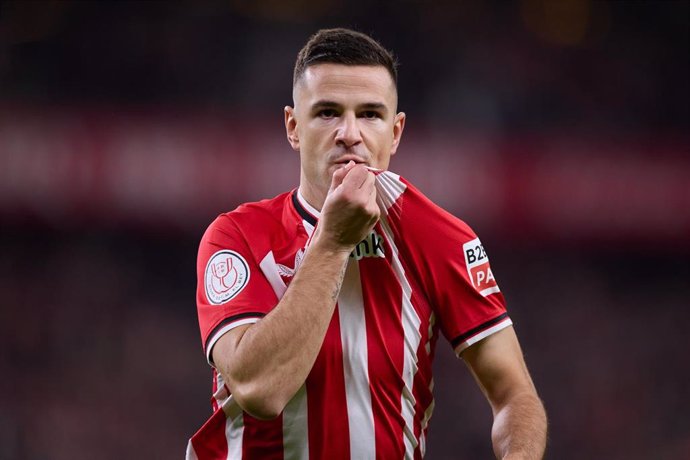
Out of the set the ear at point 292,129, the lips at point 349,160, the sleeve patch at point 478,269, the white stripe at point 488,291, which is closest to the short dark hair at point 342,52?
the ear at point 292,129

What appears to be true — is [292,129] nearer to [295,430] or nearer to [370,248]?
[370,248]

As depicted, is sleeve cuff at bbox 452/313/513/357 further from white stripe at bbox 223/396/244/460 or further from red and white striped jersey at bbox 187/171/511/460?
white stripe at bbox 223/396/244/460

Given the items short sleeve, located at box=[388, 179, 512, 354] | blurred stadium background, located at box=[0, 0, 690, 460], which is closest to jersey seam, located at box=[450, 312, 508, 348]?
short sleeve, located at box=[388, 179, 512, 354]

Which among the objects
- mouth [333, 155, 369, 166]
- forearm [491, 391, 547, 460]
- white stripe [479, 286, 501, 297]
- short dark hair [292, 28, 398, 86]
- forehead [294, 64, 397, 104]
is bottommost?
forearm [491, 391, 547, 460]

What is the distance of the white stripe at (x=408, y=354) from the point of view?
7.01 feet

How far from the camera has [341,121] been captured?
2264mm

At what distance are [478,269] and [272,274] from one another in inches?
19.5

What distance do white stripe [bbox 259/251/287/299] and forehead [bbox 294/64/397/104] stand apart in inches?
16.7

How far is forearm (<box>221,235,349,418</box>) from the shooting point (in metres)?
1.92

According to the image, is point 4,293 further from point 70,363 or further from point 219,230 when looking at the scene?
point 219,230

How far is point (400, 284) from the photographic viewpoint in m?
2.21

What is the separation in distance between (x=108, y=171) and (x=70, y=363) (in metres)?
1.20

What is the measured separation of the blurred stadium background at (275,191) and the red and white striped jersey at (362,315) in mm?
3552

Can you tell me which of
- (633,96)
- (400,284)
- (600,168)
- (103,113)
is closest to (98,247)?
(103,113)
